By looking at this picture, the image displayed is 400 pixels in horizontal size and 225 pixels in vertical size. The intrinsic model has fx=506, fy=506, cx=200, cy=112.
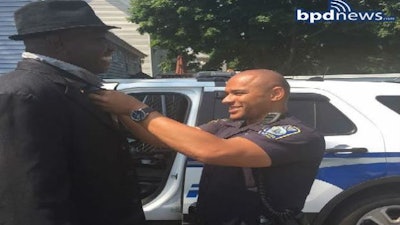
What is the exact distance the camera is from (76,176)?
1.34 m

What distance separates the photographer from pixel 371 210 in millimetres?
3279

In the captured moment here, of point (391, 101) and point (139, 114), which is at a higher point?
point (139, 114)

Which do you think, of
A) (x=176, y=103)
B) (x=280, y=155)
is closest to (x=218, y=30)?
(x=176, y=103)

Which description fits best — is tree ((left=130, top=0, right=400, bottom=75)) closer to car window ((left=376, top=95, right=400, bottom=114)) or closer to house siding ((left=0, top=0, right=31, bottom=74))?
house siding ((left=0, top=0, right=31, bottom=74))

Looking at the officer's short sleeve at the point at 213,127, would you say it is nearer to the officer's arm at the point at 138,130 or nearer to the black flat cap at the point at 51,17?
the officer's arm at the point at 138,130

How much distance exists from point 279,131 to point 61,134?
76 cm

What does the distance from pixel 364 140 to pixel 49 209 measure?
8.10ft

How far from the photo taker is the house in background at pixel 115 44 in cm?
1145

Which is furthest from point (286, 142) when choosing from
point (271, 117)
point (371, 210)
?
point (371, 210)

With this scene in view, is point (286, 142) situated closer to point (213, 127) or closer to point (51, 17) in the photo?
point (213, 127)

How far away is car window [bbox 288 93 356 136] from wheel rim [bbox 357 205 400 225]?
22.6 inches

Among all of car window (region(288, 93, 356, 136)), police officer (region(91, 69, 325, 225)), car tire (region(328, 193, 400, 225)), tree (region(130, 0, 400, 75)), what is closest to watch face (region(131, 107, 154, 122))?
police officer (region(91, 69, 325, 225))

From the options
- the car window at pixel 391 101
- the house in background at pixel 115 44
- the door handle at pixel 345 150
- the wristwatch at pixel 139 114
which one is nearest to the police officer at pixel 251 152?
the wristwatch at pixel 139 114

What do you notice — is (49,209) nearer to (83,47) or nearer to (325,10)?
(83,47)
